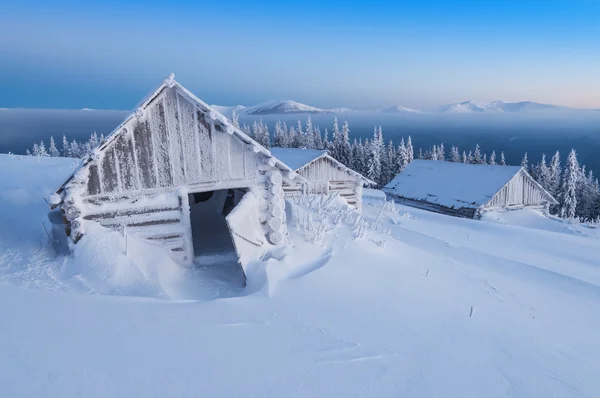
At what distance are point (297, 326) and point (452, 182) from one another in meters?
30.8

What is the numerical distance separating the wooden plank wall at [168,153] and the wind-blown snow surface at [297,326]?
147 centimetres

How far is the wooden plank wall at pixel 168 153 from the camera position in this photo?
7535mm

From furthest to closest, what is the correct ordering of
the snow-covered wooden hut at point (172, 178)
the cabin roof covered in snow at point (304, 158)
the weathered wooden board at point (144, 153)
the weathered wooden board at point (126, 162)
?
the cabin roof covered in snow at point (304, 158), the weathered wooden board at point (144, 153), the weathered wooden board at point (126, 162), the snow-covered wooden hut at point (172, 178)

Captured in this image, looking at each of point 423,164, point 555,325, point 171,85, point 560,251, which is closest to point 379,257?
point 555,325

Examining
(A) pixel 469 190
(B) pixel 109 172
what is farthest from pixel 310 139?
(B) pixel 109 172

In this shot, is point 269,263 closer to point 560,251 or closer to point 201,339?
point 201,339

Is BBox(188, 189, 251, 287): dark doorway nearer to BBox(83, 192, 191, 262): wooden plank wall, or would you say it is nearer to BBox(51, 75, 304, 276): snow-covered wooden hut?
BBox(51, 75, 304, 276): snow-covered wooden hut

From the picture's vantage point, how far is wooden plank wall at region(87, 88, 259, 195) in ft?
24.7

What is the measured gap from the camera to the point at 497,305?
6.50m

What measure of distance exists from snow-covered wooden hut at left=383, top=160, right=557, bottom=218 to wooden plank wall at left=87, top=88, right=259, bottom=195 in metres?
24.7

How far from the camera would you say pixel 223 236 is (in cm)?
1205

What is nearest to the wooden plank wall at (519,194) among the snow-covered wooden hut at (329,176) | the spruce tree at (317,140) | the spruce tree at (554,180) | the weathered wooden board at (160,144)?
the snow-covered wooden hut at (329,176)

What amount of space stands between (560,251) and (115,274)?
14876 millimetres

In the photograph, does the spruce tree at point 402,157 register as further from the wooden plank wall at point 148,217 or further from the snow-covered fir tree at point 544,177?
the wooden plank wall at point 148,217
